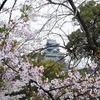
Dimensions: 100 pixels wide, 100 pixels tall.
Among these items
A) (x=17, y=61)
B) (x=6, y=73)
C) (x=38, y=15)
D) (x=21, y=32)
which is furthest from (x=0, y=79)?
(x=38, y=15)

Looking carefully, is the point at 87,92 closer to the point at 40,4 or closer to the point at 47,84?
the point at 47,84

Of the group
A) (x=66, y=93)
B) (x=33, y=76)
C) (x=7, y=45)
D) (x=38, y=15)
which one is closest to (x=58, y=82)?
(x=66, y=93)

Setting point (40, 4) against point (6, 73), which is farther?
point (40, 4)

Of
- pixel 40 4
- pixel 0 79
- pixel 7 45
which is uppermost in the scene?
pixel 40 4

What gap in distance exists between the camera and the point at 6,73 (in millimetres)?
3398

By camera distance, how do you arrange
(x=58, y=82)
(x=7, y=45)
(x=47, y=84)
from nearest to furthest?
(x=7, y=45) → (x=47, y=84) → (x=58, y=82)

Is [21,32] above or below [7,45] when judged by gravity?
above

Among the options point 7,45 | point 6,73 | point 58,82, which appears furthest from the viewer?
point 58,82

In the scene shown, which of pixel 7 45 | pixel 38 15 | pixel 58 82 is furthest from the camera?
pixel 38 15

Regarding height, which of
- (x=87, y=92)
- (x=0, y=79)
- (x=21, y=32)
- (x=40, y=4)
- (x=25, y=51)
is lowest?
(x=87, y=92)

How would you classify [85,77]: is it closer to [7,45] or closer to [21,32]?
[7,45]

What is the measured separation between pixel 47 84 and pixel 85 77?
496 millimetres

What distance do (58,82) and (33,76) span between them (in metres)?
0.79

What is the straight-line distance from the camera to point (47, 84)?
3736 millimetres
